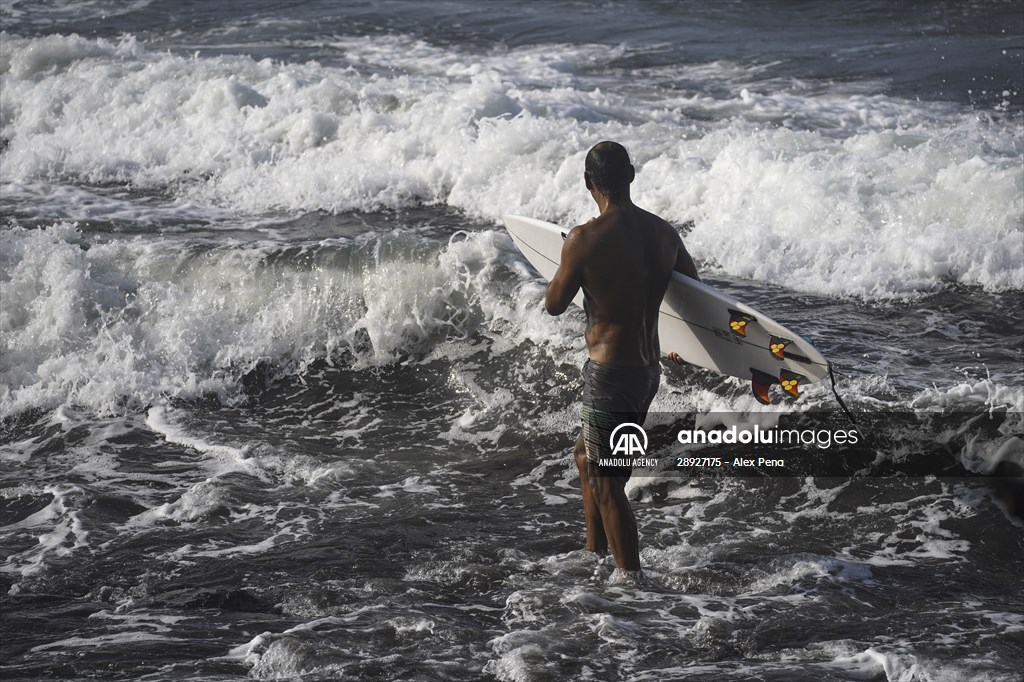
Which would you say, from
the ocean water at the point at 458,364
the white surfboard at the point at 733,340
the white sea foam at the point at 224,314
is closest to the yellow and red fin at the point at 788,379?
the white surfboard at the point at 733,340

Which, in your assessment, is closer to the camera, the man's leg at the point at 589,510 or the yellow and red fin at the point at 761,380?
the man's leg at the point at 589,510

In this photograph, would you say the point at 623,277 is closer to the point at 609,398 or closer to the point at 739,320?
the point at 609,398

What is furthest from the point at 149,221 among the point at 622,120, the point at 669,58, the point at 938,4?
the point at 938,4

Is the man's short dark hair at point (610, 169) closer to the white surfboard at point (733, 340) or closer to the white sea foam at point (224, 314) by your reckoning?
the white surfboard at point (733, 340)

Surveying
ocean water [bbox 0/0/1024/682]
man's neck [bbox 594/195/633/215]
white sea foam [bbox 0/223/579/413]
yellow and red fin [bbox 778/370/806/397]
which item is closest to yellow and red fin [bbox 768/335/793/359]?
yellow and red fin [bbox 778/370/806/397]

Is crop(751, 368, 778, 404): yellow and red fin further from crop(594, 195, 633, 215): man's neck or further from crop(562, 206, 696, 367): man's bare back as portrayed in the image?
crop(594, 195, 633, 215): man's neck

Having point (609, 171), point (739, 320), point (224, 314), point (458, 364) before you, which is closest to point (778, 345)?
point (739, 320)

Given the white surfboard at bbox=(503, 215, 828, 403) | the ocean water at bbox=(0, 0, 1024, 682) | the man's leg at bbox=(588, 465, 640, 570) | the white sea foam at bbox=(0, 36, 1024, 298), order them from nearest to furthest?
the ocean water at bbox=(0, 0, 1024, 682)
the man's leg at bbox=(588, 465, 640, 570)
the white surfboard at bbox=(503, 215, 828, 403)
the white sea foam at bbox=(0, 36, 1024, 298)

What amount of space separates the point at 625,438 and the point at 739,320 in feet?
3.03

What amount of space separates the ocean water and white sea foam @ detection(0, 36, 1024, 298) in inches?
1.8

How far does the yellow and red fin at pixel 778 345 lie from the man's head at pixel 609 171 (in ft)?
3.78

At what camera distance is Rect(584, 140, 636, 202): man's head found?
427cm

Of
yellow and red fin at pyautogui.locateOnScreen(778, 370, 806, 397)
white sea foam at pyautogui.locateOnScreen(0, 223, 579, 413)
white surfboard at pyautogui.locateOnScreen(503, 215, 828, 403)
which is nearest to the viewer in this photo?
white surfboard at pyautogui.locateOnScreen(503, 215, 828, 403)

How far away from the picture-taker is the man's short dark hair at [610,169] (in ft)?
14.0
